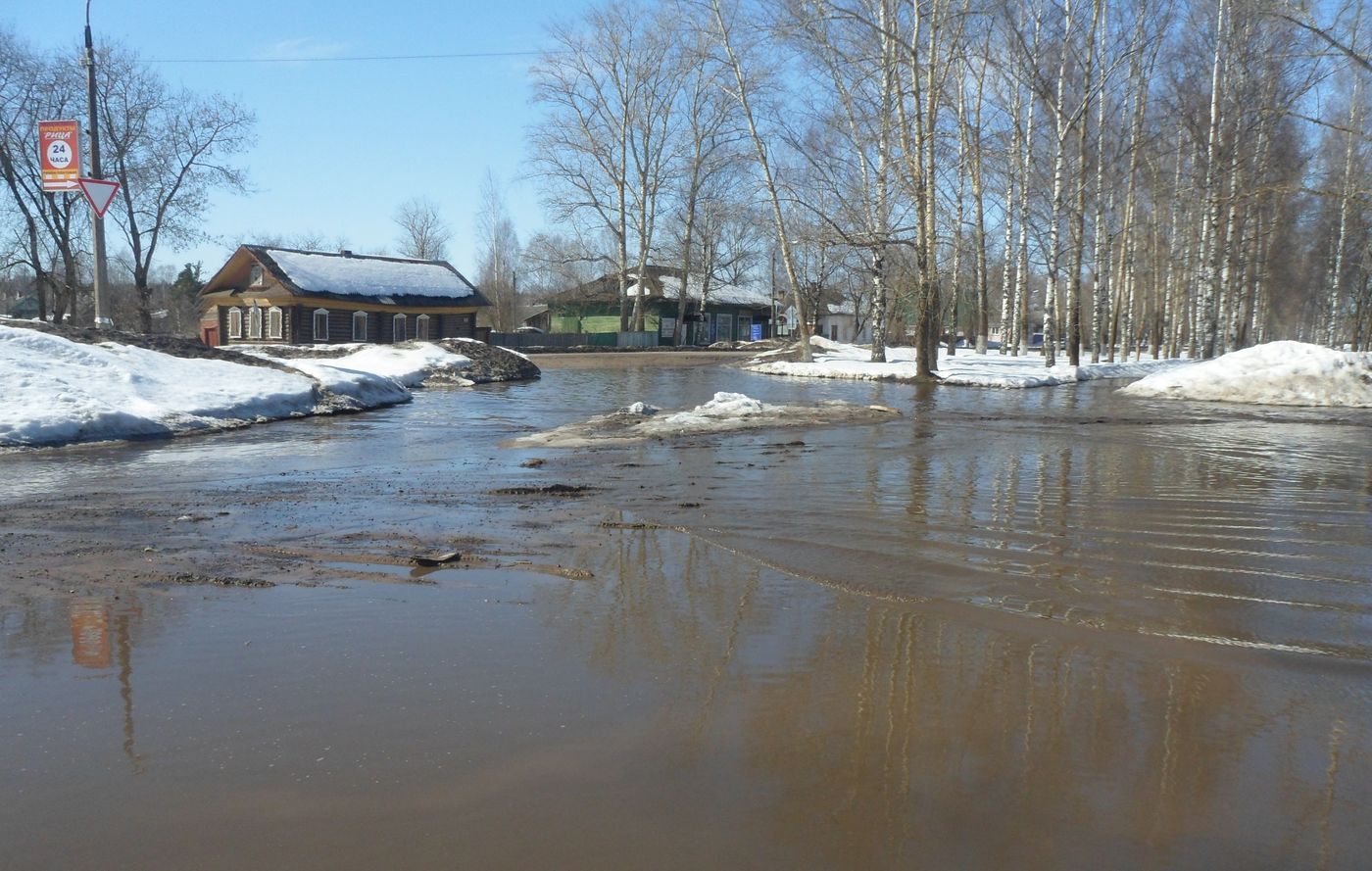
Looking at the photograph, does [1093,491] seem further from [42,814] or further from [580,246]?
[580,246]

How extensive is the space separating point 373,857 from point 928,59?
2218cm

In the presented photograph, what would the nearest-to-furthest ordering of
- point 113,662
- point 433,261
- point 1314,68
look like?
point 113,662 → point 1314,68 → point 433,261

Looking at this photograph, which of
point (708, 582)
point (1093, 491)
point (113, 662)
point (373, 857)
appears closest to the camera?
point (373, 857)

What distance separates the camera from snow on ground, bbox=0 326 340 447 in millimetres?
11172

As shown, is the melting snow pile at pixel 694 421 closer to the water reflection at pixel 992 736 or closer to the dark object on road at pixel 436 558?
the dark object on road at pixel 436 558

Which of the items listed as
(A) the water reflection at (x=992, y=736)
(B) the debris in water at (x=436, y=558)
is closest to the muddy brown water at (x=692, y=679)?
(A) the water reflection at (x=992, y=736)

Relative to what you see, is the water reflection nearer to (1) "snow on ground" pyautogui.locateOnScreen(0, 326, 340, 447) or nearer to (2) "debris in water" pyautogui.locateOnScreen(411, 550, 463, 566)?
(2) "debris in water" pyautogui.locateOnScreen(411, 550, 463, 566)

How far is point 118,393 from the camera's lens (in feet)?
41.1

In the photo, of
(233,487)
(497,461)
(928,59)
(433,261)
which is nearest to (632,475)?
(497,461)

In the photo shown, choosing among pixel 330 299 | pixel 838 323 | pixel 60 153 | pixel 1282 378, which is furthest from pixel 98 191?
pixel 838 323

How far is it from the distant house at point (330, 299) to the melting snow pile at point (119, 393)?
32635mm

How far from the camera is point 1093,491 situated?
25.8ft

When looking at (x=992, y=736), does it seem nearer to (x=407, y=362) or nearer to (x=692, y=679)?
(x=692, y=679)

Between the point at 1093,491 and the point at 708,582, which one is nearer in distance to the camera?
the point at 708,582
